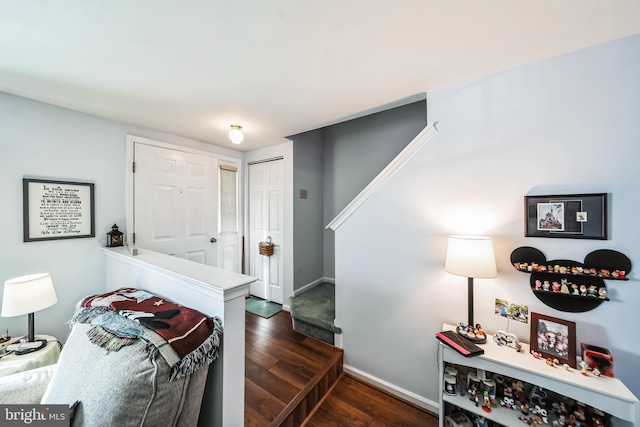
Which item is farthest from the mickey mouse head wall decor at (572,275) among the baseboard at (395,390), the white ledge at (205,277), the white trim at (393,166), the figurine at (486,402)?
the white ledge at (205,277)

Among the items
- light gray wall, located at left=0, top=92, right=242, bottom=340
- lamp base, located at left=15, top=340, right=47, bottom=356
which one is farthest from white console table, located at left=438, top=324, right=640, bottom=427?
light gray wall, located at left=0, top=92, right=242, bottom=340

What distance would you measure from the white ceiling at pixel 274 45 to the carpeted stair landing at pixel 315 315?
6.62 feet

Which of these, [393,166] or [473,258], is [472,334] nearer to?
[473,258]

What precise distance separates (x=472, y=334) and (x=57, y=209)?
327 cm

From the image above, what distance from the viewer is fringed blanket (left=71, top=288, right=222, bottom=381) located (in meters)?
0.86

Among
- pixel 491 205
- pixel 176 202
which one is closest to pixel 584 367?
pixel 491 205

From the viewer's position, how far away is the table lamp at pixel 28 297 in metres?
1.37

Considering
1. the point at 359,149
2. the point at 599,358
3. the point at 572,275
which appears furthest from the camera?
the point at 359,149

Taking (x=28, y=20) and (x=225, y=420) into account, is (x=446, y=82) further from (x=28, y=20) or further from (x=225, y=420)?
(x=225, y=420)

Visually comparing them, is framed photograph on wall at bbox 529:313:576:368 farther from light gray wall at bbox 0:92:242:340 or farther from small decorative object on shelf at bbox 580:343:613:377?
light gray wall at bbox 0:92:242:340

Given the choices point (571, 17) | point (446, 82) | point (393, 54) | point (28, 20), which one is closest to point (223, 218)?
point (28, 20)

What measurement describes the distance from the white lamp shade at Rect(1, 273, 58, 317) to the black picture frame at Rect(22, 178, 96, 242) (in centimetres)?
44

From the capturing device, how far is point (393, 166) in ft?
5.51

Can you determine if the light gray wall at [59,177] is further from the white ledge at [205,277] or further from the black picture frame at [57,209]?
the white ledge at [205,277]
